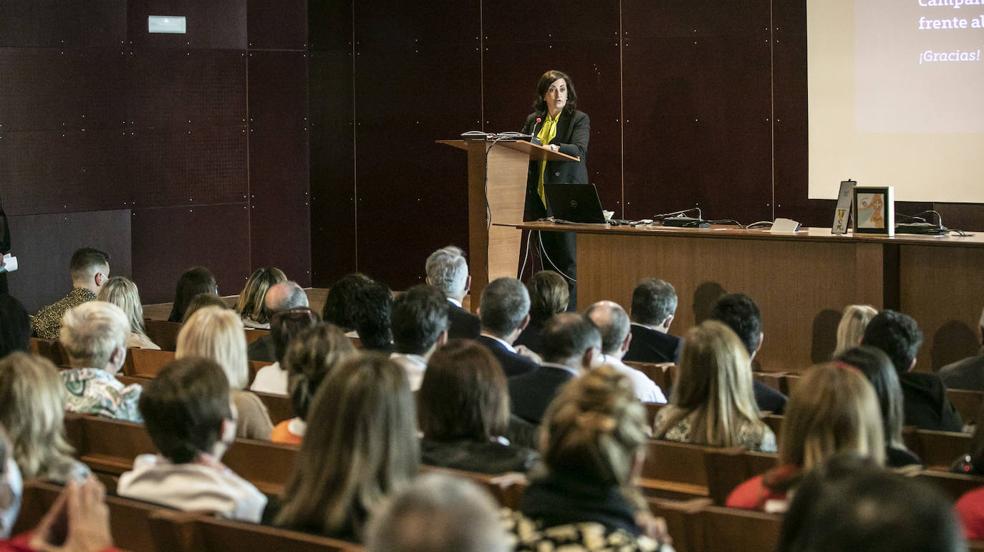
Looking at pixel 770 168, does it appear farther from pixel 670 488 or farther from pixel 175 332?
pixel 670 488

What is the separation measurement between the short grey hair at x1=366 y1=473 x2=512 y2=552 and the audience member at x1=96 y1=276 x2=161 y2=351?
4781 mm

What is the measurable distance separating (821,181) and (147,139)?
17.1 feet

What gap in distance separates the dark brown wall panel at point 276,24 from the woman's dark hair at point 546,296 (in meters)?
6.14

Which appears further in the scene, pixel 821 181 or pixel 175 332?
pixel 821 181

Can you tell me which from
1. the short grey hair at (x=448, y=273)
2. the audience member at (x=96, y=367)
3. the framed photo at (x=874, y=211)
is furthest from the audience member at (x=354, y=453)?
the framed photo at (x=874, y=211)

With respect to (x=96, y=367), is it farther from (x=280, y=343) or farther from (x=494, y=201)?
(x=494, y=201)

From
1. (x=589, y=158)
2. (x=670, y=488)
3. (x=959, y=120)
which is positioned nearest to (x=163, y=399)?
(x=670, y=488)

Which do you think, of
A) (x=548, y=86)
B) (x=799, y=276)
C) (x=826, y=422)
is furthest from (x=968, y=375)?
(x=548, y=86)

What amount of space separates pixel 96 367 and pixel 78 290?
2634mm

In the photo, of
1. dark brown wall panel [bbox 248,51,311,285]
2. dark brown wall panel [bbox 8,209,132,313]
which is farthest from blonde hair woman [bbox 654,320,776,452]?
dark brown wall panel [bbox 248,51,311,285]

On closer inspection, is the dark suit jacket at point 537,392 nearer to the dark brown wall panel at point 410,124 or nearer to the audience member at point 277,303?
the audience member at point 277,303

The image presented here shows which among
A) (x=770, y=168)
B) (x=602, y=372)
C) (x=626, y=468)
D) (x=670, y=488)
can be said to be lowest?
(x=670, y=488)

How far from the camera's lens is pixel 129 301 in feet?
20.5

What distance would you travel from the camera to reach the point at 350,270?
38.7 feet
